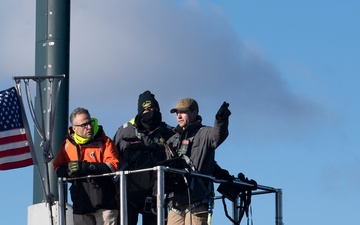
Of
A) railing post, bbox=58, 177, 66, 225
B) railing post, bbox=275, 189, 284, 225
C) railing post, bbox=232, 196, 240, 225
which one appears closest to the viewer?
railing post, bbox=58, 177, 66, 225

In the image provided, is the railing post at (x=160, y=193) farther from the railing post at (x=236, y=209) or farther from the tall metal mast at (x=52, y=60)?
the tall metal mast at (x=52, y=60)

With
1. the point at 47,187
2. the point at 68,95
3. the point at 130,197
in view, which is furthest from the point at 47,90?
the point at 130,197

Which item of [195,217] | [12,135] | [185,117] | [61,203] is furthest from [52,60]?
[195,217]

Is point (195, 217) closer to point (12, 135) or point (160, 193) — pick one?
point (160, 193)

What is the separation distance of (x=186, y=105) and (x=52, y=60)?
10.2ft

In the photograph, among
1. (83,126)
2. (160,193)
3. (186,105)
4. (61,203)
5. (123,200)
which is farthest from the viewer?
(61,203)

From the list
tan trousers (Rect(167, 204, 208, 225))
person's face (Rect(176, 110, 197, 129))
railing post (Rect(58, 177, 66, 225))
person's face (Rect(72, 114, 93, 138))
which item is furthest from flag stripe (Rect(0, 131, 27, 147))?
tan trousers (Rect(167, 204, 208, 225))

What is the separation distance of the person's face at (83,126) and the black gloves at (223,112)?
5.48 feet

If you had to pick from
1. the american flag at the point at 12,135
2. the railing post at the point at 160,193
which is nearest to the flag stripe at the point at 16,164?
the american flag at the point at 12,135

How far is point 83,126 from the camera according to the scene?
1440 cm

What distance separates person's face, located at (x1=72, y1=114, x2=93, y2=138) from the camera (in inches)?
566

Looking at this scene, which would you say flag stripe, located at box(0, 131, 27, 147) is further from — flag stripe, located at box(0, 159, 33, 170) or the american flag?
flag stripe, located at box(0, 159, 33, 170)

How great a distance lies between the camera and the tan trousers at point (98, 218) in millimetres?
14367

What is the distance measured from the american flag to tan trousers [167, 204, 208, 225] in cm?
245
